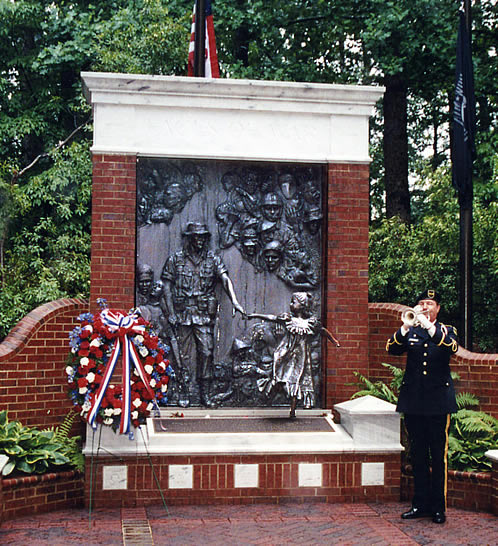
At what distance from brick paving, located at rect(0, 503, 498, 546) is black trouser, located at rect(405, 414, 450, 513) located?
0.65 ft

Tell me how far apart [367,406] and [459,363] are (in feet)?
4.77

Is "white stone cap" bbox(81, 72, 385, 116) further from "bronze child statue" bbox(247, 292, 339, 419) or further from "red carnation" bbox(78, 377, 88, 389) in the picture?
"red carnation" bbox(78, 377, 88, 389)

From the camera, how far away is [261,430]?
827 cm

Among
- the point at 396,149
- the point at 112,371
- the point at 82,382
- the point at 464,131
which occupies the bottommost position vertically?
the point at 82,382

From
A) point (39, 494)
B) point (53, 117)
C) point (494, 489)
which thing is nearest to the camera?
point (39, 494)

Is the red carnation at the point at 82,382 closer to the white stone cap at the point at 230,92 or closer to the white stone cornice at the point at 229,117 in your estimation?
the white stone cornice at the point at 229,117

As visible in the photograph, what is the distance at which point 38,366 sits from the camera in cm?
854

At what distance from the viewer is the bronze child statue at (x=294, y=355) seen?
29.3 ft

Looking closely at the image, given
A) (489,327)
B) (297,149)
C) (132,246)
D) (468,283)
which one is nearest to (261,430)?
(132,246)

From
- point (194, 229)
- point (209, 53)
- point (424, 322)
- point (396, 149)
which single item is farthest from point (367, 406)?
point (396, 149)

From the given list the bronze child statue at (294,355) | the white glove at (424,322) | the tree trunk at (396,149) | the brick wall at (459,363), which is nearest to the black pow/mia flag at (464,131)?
the brick wall at (459,363)

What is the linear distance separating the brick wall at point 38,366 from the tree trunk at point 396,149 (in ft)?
36.1

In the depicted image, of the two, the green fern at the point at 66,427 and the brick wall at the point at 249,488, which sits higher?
the green fern at the point at 66,427

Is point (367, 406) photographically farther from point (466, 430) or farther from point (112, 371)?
point (112, 371)
